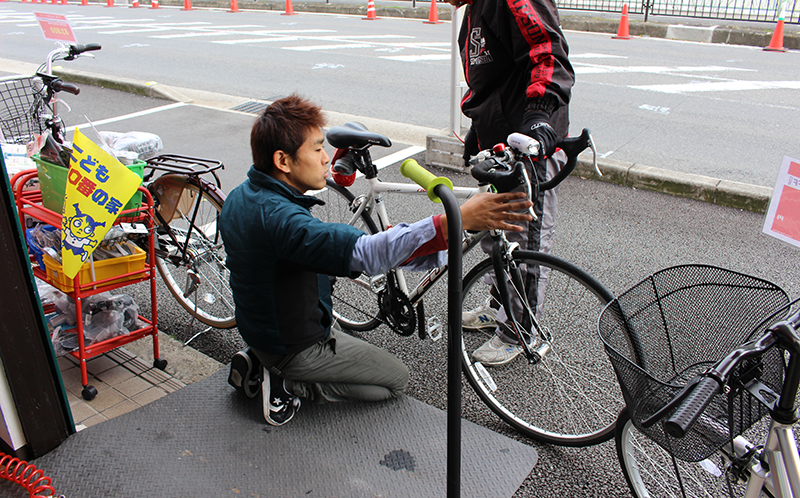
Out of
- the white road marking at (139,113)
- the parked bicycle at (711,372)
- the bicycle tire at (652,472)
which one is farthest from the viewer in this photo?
the white road marking at (139,113)

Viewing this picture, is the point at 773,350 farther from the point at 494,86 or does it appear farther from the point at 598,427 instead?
the point at 494,86

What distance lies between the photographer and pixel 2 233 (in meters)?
2.24

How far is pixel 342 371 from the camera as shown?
2783 millimetres

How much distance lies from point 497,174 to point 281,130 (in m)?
0.93

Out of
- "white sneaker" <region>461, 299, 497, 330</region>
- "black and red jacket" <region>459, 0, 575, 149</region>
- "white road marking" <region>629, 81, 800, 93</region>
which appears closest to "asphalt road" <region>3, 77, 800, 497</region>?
"white sneaker" <region>461, 299, 497, 330</region>

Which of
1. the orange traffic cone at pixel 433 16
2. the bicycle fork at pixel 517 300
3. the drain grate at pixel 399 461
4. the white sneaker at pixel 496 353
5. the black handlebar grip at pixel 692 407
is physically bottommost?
the drain grate at pixel 399 461

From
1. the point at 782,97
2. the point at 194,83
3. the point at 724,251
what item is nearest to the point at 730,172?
the point at 724,251

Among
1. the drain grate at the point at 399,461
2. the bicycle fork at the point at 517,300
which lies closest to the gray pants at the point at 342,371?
the drain grate at the point at 399,461

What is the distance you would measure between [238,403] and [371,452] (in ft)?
2.44

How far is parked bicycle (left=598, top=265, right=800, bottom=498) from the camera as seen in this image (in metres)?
1.36

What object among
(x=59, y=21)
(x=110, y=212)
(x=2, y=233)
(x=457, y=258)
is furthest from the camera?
(x=59, y=21)

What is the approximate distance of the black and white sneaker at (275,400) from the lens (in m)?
2.72

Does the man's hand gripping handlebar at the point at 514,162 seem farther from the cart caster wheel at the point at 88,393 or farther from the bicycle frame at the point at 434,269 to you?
the cart caster wheel at the point at 88,393

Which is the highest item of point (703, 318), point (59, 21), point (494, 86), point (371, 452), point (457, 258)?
point (59, 21)
